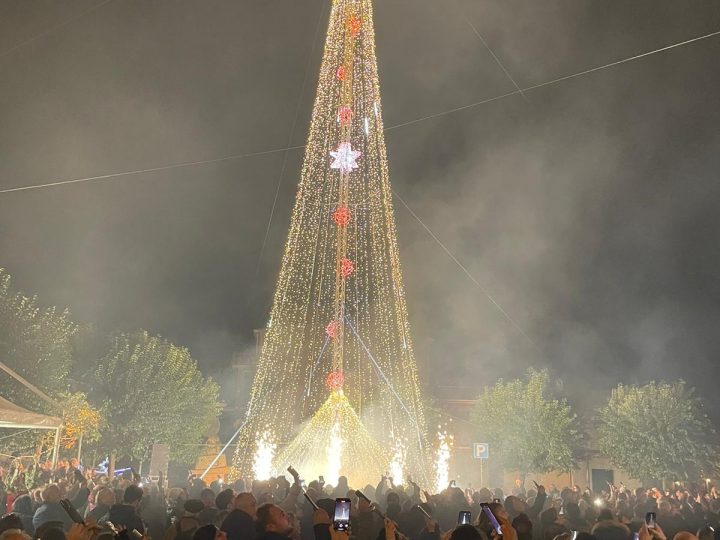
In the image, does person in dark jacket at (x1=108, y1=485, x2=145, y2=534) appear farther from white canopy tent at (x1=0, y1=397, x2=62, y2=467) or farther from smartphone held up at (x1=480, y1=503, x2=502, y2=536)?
white canopy tent at (x1=0, y1=397, x2=62, y2=467)

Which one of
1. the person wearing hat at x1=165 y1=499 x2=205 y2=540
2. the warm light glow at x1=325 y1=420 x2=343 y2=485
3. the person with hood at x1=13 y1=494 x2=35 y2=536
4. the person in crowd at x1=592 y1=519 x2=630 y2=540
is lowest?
the person with hood at x1=13 y1=494 x2=35 y2=536

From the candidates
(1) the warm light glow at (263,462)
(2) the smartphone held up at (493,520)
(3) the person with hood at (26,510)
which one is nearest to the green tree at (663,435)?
(1) the warm light glow at (263,462)

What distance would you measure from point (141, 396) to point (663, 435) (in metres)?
30.5

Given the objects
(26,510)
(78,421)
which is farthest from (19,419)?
(78,421)

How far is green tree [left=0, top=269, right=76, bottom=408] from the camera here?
2564 centimetres

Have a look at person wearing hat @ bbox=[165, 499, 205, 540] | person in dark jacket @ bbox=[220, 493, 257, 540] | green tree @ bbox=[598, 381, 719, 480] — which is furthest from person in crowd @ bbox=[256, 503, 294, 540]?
green tree @ bbox=[598, 381, 719, 480]

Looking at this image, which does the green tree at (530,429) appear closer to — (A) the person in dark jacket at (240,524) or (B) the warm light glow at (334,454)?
(B) the warm light glow at (334,454)

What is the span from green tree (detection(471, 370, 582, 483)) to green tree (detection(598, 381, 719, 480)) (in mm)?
3086

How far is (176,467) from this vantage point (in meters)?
41.9

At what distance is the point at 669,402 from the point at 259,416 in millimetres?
24606

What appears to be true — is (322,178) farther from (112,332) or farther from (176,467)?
(176,467)

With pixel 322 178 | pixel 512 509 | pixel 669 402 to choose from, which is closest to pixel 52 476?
pixel 322 178

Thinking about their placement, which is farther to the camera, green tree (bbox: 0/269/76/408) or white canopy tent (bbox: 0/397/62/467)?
green tree (bbox: 0/269/76/408)

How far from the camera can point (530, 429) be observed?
42344 millimetres
